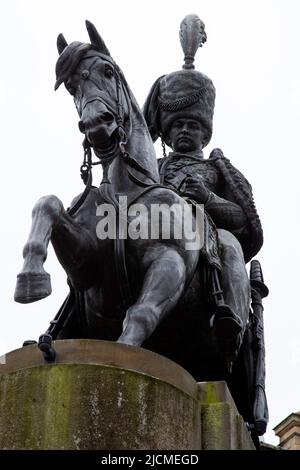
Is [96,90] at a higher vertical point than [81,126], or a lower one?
higher

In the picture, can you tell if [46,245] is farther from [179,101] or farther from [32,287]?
[179,101]

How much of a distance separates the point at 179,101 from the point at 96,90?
2418 mm

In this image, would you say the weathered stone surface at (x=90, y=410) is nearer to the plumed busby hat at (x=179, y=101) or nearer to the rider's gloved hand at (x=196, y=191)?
the rider's gloved hand at (x=196, y=191)

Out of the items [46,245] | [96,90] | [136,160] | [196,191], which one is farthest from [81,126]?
[196,191]

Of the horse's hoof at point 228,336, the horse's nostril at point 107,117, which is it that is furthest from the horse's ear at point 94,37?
the horse's hoof at point 228,336

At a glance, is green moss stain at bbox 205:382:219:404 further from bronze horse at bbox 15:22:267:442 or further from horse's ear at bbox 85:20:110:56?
horse's ear at bbox 85:20:110:56

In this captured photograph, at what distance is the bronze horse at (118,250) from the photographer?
27.3 ft

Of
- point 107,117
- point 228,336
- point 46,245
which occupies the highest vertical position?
point 107,117

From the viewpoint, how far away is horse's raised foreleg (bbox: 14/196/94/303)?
25.8 feet

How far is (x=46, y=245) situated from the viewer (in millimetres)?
8117

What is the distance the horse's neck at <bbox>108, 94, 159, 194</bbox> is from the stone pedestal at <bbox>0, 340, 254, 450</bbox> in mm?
1969

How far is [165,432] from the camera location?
277 inches

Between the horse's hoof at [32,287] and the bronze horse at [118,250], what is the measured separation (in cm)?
15
